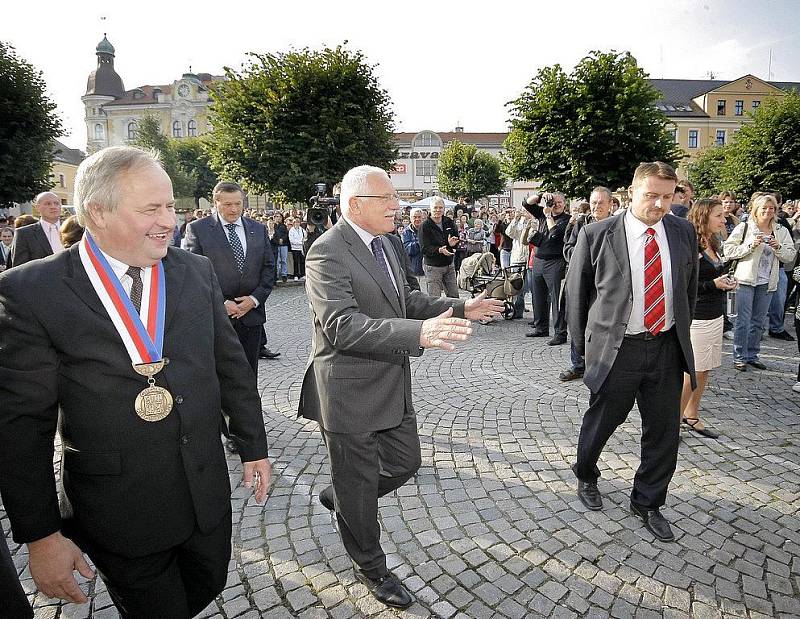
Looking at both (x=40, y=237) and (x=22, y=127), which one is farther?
(x=22, y=127)

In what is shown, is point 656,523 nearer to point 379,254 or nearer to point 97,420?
point 379,254

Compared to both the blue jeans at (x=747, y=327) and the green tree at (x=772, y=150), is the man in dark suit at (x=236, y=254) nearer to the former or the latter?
the blue jeans at (x=747, y=327)

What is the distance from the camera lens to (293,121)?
18750 millimetres

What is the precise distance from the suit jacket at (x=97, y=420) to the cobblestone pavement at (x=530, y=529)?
120 centimetres

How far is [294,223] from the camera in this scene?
16.2 m

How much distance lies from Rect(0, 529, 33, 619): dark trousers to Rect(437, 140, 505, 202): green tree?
52.5m

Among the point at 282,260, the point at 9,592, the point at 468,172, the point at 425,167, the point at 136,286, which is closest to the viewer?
the point at 9,592

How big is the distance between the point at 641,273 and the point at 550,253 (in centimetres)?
480

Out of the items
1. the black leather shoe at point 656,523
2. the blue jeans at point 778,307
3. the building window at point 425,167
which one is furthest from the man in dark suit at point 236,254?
the building window at point 425,167

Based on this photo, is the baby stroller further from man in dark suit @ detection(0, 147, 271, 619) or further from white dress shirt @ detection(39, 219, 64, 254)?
man in dark suit @ detection(0, 147, 271, 619)

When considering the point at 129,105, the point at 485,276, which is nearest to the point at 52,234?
the point at 485,276

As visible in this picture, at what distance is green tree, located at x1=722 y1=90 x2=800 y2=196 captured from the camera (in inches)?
1039

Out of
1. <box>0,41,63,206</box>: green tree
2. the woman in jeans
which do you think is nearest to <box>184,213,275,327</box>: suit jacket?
the woman in jeans

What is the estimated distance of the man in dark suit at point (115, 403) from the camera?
1620 millimetres
